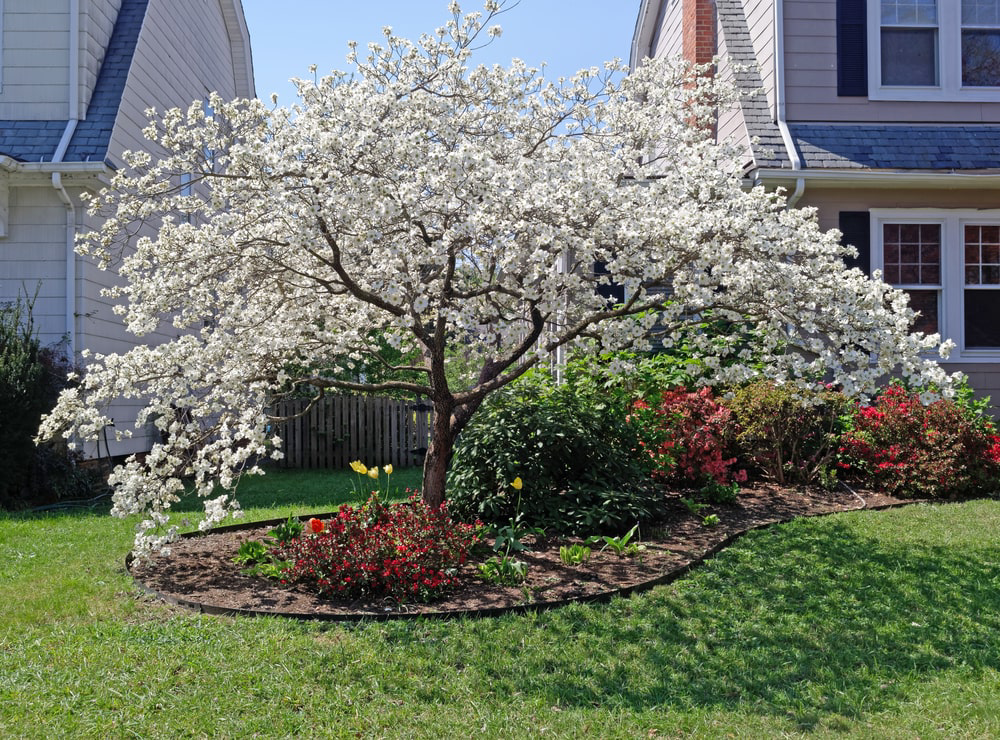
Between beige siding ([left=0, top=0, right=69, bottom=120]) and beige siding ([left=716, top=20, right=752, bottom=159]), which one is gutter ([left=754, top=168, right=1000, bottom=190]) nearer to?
beige siding ([left=716, top=20, right=752, bottom=159])

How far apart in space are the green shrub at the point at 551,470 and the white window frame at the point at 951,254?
15.7 ft

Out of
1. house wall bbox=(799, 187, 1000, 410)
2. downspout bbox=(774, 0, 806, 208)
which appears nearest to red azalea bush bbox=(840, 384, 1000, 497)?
house wall bbox=(799, 187, 1000, 410)

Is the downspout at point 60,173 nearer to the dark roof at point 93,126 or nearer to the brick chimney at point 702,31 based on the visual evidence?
the dark roof at point 93,126

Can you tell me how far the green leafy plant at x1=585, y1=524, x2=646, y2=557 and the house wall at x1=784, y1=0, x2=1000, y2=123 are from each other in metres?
6.48

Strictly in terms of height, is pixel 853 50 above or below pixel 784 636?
above

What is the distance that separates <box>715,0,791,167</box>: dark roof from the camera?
961cm

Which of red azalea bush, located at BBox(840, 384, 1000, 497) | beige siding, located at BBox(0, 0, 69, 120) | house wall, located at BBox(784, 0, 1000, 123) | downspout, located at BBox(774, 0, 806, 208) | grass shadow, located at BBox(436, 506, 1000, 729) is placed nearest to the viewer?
grass shadow, located at BBox(436, 506, 1000, 729)

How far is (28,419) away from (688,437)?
6610 mm

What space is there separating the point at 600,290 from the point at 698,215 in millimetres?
5434

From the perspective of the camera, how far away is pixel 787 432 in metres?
8.00

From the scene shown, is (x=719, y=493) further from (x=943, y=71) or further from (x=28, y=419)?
(x=28, y=419)

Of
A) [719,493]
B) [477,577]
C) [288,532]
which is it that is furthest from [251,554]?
[719,493]

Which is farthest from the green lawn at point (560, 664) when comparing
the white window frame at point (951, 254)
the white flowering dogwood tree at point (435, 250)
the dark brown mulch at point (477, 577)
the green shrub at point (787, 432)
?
the white window frame at point (951, 254)

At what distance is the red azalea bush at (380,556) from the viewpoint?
493 cm
